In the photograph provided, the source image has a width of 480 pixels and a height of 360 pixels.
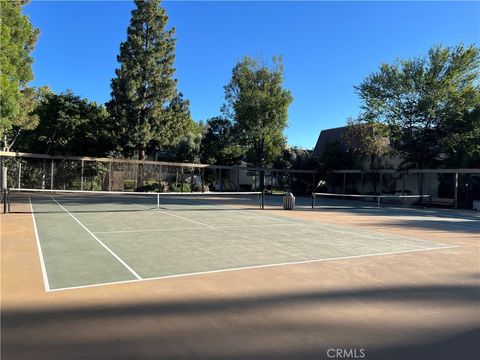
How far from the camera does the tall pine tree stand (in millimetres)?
35500

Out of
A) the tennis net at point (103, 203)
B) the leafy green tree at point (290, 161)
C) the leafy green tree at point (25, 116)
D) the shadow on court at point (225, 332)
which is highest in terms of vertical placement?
the leafy green tree at point (25, 116)

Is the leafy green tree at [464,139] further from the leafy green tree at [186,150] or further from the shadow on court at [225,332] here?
the shadow on court at [225,332]

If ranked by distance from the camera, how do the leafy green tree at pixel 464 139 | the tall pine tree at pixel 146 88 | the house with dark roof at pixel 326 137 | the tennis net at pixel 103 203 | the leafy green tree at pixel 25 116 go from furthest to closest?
the house with dark roof at pixel 326 137, the tall pine tree at pixel 146 88, the leafy green tree at pixel 464 139, the leafy green tree at pixel 25 116, the tennis net at pixel 103 203

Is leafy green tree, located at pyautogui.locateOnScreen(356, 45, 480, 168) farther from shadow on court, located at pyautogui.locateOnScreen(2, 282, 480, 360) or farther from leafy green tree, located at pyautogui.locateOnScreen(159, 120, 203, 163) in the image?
shadow on court, located at pyautogui.locateOnScreen(2, 282, 480, 360)

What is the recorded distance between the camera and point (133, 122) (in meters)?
35.9

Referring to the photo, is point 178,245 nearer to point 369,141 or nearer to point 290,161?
point 369,141

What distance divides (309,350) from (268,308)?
1.37 metres

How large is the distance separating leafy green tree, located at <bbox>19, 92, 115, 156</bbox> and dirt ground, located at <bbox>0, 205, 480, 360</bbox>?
2948cm

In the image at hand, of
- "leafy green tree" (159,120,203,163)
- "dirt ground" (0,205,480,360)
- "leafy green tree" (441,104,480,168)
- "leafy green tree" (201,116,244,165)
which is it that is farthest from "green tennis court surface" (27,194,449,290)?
"leafy green tree" (159,120,203,163)

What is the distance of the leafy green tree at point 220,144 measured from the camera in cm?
4497

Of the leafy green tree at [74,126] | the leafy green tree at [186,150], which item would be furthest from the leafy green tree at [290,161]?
the leafy green tree at [74,126]

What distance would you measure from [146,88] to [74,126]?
709cm

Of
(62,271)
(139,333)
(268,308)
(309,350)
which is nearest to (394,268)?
(268,308)

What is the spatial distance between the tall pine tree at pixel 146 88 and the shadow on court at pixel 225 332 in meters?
30.0
